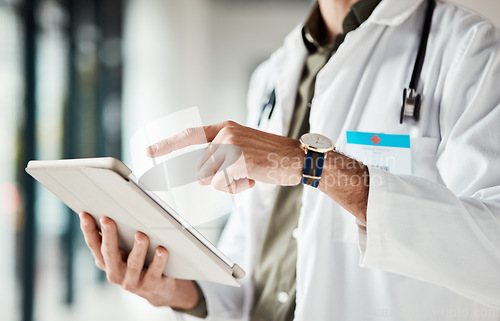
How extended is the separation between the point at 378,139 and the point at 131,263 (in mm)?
→ 582

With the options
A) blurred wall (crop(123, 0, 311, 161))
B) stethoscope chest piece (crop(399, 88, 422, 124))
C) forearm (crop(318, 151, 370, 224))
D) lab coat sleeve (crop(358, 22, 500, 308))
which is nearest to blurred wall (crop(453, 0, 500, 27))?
stethoscope chest piece (crop(399, 88, 422, 124))

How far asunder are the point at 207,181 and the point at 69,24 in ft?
11.0

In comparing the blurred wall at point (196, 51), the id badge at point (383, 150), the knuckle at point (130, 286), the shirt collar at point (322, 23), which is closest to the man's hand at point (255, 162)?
the id badge at point (383, 150)

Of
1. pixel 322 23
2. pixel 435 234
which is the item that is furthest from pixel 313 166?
pixel 322 23

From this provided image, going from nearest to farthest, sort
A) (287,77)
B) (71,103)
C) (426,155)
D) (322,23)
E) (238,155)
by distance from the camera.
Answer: (238,155) → (426,155) → (287,77) → (322,23) → (71,103)

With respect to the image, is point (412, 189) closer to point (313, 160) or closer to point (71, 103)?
point (313, 160)

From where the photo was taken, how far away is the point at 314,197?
98cm

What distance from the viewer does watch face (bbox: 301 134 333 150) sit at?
0.67 meters

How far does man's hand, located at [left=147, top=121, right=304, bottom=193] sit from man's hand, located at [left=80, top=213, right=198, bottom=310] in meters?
0.24

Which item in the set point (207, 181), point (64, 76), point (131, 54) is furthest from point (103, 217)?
point (131, 54)

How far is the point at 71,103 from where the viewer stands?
3592 millimetres

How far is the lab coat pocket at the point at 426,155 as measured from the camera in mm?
873

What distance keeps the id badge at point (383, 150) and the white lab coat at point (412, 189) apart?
19 millimetres

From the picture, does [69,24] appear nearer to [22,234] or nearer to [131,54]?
[131,54]
